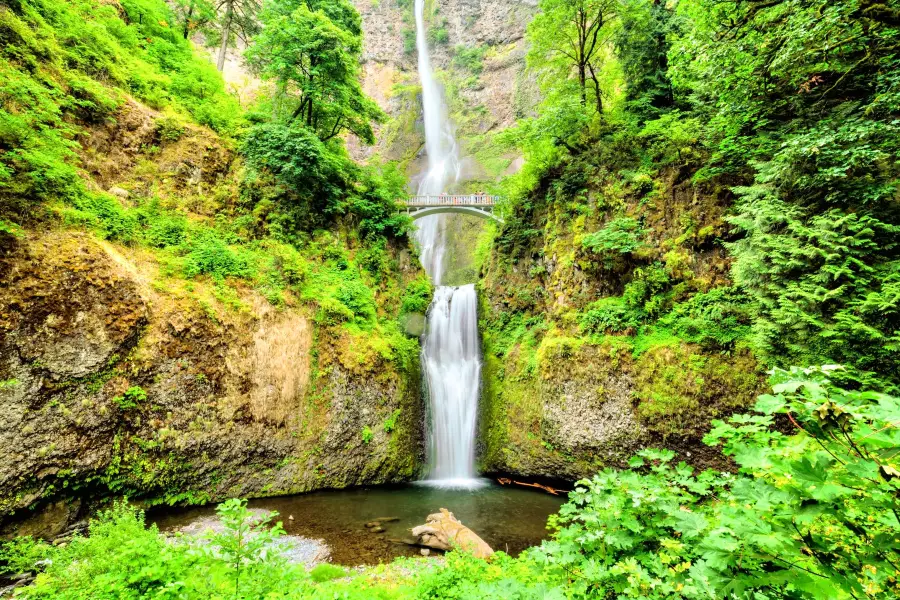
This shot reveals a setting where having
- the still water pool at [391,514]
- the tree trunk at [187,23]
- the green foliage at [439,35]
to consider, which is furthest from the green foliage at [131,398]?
the green foliage at [439,35]

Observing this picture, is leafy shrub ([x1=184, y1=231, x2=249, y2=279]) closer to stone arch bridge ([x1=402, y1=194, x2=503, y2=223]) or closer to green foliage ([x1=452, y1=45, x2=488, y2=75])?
stone arch bridge ([x1=402, y1=194, x2=503, y2=223])

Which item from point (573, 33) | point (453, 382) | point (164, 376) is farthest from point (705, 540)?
point (573, 33)

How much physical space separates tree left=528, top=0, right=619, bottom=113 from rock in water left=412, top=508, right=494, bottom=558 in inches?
504

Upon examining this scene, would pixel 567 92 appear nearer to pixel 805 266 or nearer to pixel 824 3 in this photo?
pixel 824 3

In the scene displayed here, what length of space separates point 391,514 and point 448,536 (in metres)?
2.25

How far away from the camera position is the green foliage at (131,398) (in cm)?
688

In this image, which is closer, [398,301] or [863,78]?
[863,78]

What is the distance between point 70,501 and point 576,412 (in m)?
10.6

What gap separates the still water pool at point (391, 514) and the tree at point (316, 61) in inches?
464

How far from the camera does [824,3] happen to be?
557 centimetres

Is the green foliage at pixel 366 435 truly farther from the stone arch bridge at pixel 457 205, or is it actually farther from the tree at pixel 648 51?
the stone arch bridge at pixel 457 205

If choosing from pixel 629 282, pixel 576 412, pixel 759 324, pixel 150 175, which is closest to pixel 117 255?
pixel 150 175

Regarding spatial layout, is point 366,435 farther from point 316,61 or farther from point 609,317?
point 316,61

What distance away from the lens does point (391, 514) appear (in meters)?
8.03
